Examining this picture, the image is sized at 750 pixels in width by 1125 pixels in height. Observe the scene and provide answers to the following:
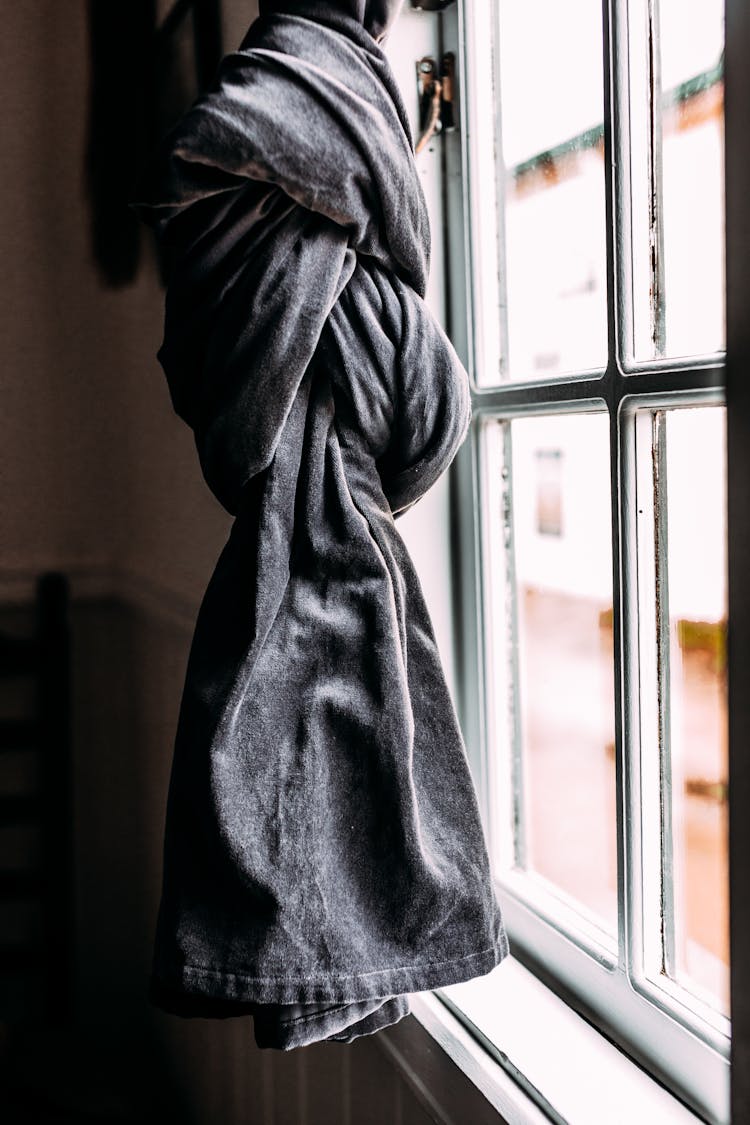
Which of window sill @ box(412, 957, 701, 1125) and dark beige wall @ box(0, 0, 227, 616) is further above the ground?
dark beige wall @ box(0, 0, 227, 616)

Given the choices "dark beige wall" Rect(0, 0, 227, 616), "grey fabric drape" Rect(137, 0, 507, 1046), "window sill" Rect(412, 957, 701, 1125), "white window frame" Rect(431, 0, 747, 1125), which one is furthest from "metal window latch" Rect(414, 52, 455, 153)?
"window sill" Rect(412, 957, 701, 1125)

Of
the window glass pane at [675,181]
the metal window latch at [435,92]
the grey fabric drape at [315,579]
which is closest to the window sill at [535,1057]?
the grey fabric drape at [315,579]

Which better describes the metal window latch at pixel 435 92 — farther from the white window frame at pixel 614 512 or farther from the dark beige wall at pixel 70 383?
the dark beige wall at pixel 70 383

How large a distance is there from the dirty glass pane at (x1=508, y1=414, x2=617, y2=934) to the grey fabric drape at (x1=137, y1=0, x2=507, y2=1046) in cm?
23

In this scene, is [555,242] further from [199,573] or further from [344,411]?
[199,573]

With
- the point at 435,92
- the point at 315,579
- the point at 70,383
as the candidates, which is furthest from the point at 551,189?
the point at 70,383

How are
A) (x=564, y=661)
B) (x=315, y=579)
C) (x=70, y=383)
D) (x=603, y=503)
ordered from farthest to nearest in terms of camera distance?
(x=70, y=383) < (x=564, y=661) < (x=603, y=503) < (x=315, y=579)

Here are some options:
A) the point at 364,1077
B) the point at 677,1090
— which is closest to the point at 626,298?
the point at 677,1090

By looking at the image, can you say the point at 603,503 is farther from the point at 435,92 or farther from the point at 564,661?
the point at 435,92

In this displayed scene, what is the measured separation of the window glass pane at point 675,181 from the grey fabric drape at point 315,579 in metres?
0.15

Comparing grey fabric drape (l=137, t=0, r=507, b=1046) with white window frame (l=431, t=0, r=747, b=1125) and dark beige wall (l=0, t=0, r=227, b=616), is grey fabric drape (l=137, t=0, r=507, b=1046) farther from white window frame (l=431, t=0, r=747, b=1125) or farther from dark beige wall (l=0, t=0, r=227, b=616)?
dark beige wall (l=0, t=0, r=227, b=616)

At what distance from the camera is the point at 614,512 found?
76 centimetres

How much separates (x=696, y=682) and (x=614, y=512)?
14 cm

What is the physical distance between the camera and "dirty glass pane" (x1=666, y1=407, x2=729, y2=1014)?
73 cm
